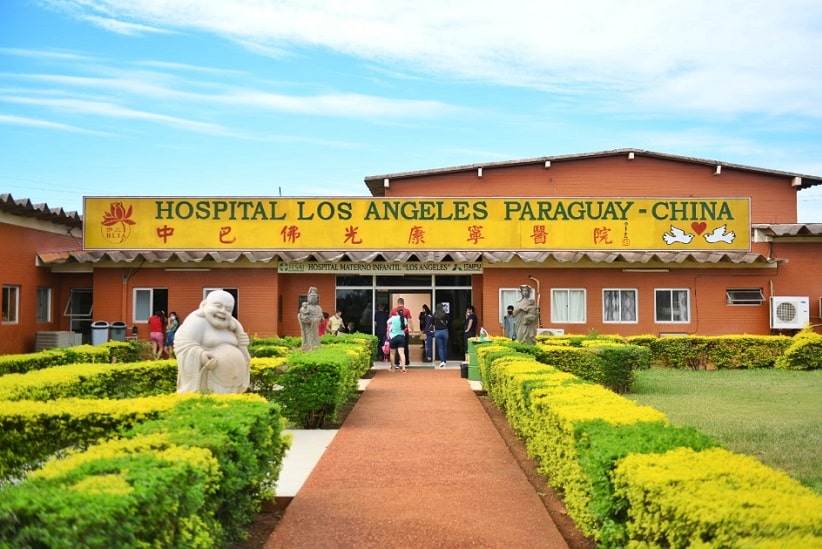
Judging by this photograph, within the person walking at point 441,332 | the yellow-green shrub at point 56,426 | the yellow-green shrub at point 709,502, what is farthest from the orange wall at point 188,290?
the yellow-green shrub at point 709,502

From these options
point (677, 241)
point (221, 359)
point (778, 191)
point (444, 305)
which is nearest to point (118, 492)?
point (221, 359)

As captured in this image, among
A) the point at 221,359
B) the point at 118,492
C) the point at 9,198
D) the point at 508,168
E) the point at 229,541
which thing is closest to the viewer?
the point at 118,492

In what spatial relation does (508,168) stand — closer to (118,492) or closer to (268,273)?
(268,273)

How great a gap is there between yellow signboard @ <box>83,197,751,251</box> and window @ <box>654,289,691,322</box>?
1.53m

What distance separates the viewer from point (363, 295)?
2484 centimetres

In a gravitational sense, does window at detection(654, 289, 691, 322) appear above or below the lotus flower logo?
below

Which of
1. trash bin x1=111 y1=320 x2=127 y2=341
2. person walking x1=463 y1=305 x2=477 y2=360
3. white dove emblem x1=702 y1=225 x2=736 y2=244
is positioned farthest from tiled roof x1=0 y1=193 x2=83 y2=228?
white dove emblem x1=702 y1=225 x2=736 y2=244

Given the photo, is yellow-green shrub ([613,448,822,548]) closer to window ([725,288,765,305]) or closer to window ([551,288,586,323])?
window ([551,288,586,323])

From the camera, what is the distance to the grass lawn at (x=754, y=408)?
888 centimetres

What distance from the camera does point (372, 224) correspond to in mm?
25047

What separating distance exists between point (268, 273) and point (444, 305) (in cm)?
535

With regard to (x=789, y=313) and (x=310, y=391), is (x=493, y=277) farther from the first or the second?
(x=310, y=391)

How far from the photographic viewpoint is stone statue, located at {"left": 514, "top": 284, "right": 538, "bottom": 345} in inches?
698

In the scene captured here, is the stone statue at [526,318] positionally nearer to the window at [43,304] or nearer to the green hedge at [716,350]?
the green hedge at [716,350]
